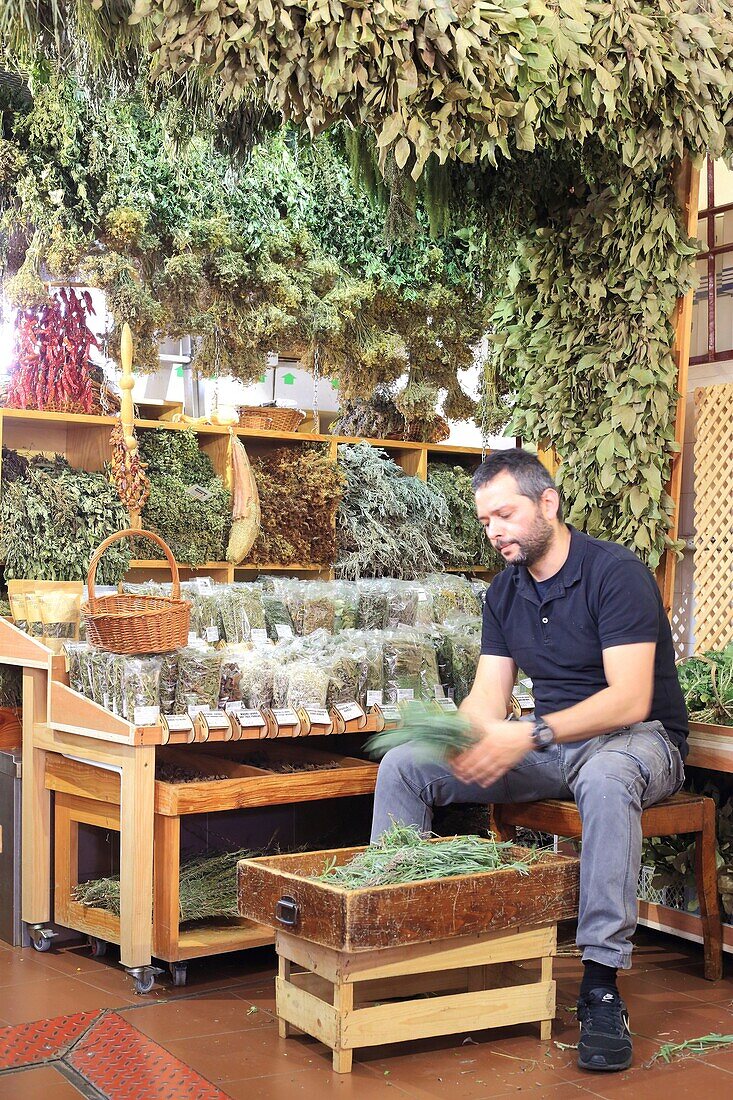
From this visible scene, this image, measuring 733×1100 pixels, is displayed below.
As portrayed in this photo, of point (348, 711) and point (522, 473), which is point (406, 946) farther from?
point (522, 473)

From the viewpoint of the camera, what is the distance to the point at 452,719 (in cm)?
309

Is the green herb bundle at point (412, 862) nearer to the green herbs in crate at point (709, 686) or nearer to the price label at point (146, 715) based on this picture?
the price label at point (146, 715)

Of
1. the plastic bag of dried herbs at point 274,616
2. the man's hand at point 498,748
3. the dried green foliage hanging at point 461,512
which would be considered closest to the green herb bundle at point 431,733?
the man's hand at point 498,748

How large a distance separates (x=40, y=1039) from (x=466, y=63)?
2715mm

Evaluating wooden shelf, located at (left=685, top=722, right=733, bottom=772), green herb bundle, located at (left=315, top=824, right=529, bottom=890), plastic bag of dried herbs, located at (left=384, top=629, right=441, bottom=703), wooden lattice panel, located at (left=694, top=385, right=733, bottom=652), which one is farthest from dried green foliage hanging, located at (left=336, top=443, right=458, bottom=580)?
green herb bundle, located at (left=315, top=824, right=529, bottom=890)

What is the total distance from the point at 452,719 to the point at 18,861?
1702mm

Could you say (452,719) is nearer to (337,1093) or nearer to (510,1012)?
(510,1012)

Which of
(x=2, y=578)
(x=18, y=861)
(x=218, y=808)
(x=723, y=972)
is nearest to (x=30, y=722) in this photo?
(x=18, y=861)

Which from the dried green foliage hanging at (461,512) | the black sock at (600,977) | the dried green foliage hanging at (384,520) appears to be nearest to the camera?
the black sock at (600,977)

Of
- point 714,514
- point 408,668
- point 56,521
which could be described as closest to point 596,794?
point 408,668

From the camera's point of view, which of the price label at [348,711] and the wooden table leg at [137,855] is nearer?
the wooden table leg at [137,855]

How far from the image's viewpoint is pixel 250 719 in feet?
12.0

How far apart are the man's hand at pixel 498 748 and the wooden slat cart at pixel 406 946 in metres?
0.26

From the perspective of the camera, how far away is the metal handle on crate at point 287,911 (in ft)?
9.21
